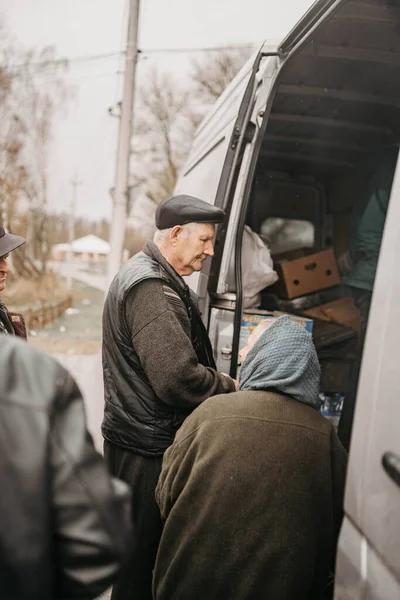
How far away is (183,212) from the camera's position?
9.22ft

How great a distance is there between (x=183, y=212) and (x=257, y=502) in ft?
4.70

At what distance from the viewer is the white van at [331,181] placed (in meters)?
1.35

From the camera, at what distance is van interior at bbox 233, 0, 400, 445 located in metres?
3.29

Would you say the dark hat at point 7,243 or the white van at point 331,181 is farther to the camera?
the dark hat at point 7,243

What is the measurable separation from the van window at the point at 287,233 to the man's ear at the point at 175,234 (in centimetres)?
262

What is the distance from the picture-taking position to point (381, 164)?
4879 millimetres

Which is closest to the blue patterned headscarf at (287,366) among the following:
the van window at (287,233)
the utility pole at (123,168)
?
the van window at (287,233)

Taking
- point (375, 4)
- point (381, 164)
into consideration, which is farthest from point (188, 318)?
point (381, 164)

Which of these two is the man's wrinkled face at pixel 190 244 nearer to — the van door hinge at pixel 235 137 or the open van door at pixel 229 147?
the open van door at pixel 229 147

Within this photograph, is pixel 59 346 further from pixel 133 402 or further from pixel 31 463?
pixel 31 463

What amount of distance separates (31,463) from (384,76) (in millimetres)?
3535

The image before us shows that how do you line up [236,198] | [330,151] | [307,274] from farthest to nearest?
[330,151] < [307,274] < [236,198]

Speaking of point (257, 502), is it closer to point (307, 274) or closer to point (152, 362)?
point (152, 362)

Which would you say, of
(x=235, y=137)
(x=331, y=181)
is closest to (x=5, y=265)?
(x=235, y=137)
